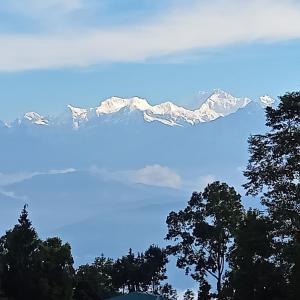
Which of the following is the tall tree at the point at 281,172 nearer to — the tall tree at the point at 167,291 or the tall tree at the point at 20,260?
the tall tree at the point at 20,260

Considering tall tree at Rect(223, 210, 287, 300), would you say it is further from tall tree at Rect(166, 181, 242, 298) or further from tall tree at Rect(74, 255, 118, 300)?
tall tree at Rect(74, 255, 118, 300)

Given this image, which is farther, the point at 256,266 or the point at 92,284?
the point at 92,284

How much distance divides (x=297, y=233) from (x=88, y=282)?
91.3 ft

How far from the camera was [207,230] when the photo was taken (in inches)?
1913

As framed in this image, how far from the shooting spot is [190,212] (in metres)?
50.2

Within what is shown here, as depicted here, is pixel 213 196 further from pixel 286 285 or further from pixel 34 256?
pixel 286 285

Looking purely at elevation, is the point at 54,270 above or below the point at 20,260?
below

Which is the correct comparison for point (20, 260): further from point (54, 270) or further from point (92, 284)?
point (92, 284)

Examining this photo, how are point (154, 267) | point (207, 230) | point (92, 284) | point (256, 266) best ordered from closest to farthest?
point (256, 266), point (207, 230), point (92, 284), point (154, 267)

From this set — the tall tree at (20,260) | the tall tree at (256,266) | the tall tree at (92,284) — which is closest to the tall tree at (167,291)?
the tall tree at (92,284)

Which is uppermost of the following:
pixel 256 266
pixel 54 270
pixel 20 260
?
pixel 20 260

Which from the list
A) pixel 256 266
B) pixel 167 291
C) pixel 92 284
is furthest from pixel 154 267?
pixel 256 266

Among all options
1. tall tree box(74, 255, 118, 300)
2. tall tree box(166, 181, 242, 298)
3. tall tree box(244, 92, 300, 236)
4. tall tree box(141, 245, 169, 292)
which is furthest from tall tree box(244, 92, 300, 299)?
tall tree box(141, 245, 169, 292)

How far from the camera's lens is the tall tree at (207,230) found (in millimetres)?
48156
